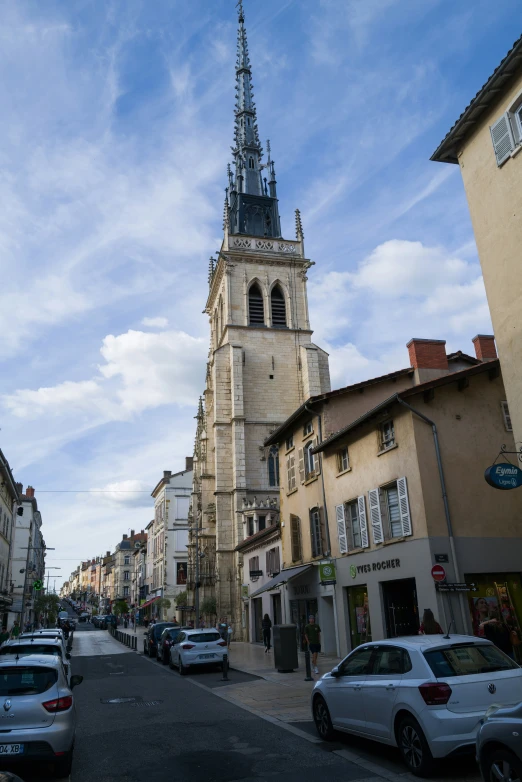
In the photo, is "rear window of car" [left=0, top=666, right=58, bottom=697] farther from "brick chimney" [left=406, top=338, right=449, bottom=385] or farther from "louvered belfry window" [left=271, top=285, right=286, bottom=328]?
"louvered belfry window" [left=271, top=285, right=286, bottom=328]

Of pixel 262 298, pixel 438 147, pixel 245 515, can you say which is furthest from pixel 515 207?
pixel 262 298

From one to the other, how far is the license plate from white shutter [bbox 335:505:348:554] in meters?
13.2

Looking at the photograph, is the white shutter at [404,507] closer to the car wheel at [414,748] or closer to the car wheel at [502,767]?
the car wheel at [414,748]

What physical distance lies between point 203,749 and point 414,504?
8.63 m

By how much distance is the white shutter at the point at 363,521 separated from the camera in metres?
17.7

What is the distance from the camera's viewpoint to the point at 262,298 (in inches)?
1907

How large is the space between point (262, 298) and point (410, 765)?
43151 millimetres

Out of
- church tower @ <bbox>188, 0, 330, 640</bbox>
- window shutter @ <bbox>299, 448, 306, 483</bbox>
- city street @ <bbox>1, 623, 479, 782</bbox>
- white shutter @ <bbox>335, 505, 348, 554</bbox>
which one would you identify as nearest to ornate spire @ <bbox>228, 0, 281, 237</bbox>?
church tower @ <bbox>188, 0, 330, 640</bbox>

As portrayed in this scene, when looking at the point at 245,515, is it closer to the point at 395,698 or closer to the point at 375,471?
the point at 375,471

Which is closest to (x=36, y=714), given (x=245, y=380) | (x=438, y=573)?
(x=438, y=573)

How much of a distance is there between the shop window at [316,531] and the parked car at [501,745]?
15483 mm

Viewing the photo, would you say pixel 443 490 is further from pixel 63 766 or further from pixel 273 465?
pixel 273 465

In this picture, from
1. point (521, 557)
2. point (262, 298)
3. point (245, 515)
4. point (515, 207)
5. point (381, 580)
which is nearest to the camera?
point (515, 207)

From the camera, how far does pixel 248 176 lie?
191ft
